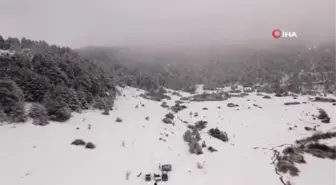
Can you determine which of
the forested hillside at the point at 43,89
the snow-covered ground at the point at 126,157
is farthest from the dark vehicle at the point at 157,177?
the forested hillside at the point at 43,89

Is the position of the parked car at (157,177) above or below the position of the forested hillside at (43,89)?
below

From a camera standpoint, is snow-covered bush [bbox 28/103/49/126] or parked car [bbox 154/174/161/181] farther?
snow-covered bush [bbox 28/103/49/126]

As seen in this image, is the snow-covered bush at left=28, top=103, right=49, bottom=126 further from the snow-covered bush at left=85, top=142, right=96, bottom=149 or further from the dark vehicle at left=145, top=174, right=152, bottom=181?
the dark vehicle at left=145, top=174, right=152, bottom=181

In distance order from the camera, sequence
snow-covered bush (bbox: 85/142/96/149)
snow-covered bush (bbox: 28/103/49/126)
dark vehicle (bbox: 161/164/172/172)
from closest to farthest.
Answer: dark vehicle (bbox: 161/164/172/172)
snow-covered bush (bbox: 85/142/96/149)
snow-covered bush (bbox: 28/103/49/126)

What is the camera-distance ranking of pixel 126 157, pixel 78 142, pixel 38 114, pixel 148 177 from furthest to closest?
pixel 38 114 → pixel 126 157 → pixel 78 142 → pixel 148 177

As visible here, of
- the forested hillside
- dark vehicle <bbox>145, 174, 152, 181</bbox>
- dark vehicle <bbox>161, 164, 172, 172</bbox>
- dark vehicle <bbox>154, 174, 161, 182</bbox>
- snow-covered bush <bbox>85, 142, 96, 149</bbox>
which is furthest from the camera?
the forested hillside

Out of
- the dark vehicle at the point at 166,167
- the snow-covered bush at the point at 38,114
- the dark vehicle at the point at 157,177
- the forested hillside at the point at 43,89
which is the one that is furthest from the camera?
the snow-covered bush at the point at 38,114

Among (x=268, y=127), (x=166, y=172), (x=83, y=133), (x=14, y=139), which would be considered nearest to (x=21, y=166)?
(x=14, y=139)

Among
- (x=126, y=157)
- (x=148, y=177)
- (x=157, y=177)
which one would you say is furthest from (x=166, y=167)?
(x=126, y=157)

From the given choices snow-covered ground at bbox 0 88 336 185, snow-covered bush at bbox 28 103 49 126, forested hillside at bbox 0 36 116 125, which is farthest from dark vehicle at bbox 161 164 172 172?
snow-covered bush at bbox 28 103 49 126

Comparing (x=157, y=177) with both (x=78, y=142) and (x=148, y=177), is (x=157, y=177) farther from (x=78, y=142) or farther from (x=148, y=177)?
(x=78, y=142)

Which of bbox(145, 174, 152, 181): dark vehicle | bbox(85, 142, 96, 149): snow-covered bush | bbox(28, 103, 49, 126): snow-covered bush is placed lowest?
bbox(145, 174, 152, 181): dark vehicle

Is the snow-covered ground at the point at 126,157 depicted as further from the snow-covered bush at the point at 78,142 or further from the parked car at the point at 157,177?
the parked car at the point at 157,177
